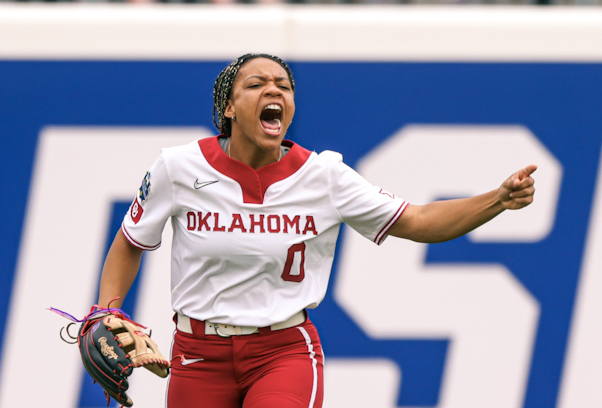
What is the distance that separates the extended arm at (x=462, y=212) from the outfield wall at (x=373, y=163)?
1796mm

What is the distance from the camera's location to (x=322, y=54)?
451 cm

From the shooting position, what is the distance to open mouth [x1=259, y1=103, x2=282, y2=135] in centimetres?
278

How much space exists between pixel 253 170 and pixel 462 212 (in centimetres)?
77

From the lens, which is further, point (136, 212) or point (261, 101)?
point (136, 212)

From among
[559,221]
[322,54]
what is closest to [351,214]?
[322,54]

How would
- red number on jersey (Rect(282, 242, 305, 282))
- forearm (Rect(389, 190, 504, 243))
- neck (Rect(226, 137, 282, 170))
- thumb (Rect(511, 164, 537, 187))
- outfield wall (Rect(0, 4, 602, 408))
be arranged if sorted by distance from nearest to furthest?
1. thumb (Rect(511, 164, 537, 187))
2. forearm (Rect(389, 190, 504, 243))
3. red number on jersey (Rect(282, 242, 305, 282))
4. neck (Rect(226, 137, 282, 170))
5. outfield wall (Rect(0, 4, 602, 408))

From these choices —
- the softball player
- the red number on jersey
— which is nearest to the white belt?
the softball player

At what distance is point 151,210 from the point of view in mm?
2902

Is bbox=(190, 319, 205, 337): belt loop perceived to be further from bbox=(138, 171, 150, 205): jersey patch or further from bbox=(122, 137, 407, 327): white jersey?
bbox=(138, 171, 150, 205): jersey patch

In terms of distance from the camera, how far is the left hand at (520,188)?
250cm

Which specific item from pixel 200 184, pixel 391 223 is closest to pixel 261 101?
pixel 200 184

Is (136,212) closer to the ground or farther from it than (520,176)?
closer to the ground

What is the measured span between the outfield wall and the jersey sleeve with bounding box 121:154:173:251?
5.29 feet

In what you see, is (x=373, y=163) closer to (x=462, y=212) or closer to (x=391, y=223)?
(x=391, y=223)
